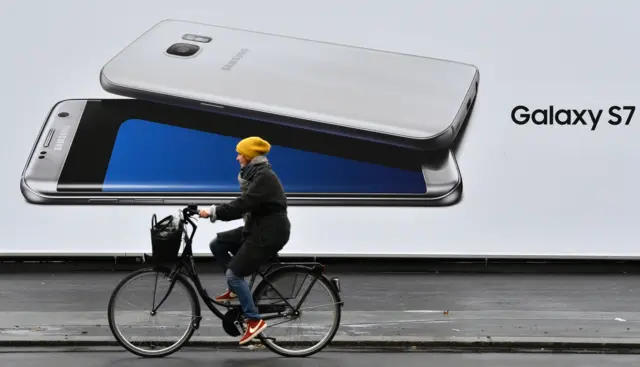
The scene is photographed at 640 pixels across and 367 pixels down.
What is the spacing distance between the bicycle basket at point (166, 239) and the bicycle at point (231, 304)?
4cm

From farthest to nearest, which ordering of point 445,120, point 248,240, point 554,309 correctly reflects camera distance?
1. point 445,120
2. point 554,309
3. point 248,240

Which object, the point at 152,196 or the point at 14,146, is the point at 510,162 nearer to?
the point at 152,196

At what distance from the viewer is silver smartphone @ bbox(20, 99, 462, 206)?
10930 millimetres

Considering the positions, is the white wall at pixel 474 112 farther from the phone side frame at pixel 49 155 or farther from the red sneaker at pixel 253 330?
the red sneaker at pixel 253 330

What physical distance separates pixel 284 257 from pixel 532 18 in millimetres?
3897

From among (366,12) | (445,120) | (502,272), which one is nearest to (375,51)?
(366,12)

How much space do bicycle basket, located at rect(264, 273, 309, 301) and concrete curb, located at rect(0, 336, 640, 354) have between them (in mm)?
650

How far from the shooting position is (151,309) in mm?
7055

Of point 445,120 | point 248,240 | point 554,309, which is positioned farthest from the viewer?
point 445,120

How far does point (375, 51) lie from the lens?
1105 centimetres

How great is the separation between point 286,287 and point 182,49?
15.5ft

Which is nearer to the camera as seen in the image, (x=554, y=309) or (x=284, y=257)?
(x=554, y=309)

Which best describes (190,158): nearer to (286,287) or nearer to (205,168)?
(205,168)

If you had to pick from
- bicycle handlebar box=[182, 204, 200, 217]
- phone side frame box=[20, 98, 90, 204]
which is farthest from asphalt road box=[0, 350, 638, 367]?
phone side frame box=[20, 98, 90, 204]
